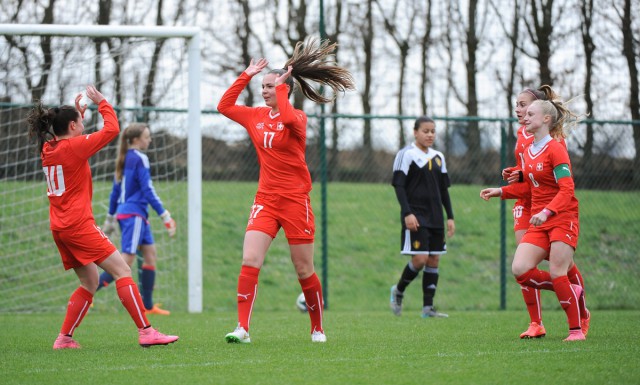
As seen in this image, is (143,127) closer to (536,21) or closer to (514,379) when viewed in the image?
(514,379)

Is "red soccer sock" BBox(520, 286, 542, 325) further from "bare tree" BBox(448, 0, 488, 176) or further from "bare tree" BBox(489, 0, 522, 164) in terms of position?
"bare tree" BBox(448, 0, 488, 176)

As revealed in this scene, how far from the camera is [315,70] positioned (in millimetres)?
7145

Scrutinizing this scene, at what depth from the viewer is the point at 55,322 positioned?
9.37 metres

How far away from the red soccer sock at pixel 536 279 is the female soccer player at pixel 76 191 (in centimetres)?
272

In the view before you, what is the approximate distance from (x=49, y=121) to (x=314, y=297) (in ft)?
7.94

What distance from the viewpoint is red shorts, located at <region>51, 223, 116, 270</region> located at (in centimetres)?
648

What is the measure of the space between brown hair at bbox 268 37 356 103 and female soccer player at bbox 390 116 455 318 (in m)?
2.57

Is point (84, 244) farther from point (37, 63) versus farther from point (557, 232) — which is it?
point (37, 63)

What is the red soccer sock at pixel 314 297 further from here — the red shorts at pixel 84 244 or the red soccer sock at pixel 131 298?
the red shorts at pixel 84 244

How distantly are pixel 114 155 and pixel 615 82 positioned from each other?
25.5ft

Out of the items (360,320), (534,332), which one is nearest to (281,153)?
(534,332)

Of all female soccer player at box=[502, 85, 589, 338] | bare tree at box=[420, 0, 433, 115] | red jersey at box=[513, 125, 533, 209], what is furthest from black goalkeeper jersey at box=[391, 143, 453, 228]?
bare tree at box=[420, 0, 433, 115]

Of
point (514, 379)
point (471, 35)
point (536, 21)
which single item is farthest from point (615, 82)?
point (514, 379)

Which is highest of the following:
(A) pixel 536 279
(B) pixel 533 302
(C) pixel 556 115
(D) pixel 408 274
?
(C) pixel 556 115
